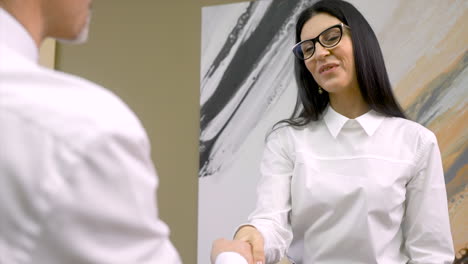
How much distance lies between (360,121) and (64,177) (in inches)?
45.6

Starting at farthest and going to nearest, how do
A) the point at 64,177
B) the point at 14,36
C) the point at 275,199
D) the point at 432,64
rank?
the point at 432,64, the point at 275,199, the point at 14,36, the point at 64,177

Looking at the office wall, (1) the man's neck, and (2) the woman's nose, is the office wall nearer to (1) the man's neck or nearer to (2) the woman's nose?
(2) the woman's nose

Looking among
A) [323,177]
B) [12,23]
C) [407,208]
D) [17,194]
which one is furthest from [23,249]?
[407,208]

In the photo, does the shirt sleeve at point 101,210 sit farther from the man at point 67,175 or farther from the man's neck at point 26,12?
the man's neck at point 26,12

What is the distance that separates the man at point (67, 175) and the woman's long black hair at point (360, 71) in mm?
1106

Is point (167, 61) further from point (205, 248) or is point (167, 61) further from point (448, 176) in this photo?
point (448, 176)

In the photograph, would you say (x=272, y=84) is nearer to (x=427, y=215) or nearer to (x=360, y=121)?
(x=360, y=121)

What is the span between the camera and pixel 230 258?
1.14 meters

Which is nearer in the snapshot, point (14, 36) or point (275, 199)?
point (14, 36)

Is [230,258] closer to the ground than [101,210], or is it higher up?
closer to the ground

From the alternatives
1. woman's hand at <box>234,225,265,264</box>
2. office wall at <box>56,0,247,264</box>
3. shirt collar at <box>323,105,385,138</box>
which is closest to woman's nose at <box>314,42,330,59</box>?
shirt collar at <box>323,105,385,138</box>

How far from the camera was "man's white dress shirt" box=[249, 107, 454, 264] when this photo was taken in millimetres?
1324

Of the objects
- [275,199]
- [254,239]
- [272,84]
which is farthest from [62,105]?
[272,84]

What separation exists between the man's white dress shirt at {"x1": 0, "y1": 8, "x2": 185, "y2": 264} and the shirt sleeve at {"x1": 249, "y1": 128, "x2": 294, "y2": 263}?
0.89 metres
